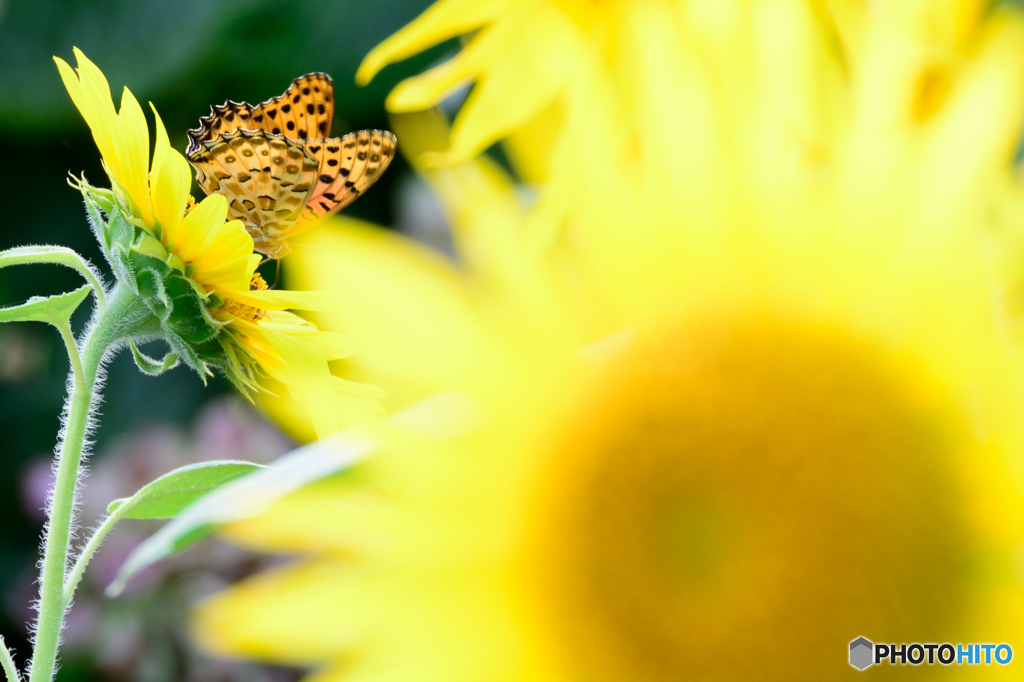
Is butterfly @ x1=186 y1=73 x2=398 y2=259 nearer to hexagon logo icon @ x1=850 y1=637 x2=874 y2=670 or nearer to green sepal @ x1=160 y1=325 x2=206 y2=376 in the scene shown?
green sepal @ x1=160 y1=325 x2=206 y2=376

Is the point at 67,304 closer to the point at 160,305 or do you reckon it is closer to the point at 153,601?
the point at 160,305

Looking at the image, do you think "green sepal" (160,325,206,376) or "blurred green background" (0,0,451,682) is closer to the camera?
"green sepal" (160,325,206,376)

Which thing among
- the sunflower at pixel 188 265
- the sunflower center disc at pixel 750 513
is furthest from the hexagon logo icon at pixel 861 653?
the sunflower at pixel 188 265

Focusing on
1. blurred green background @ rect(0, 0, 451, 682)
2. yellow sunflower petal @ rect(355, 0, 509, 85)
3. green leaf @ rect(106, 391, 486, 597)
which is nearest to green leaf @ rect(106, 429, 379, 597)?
green leaf @ rect(106, 391, 486, 597)

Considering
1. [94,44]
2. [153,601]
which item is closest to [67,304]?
[153,601]

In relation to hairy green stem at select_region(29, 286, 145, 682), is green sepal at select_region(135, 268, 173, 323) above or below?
above

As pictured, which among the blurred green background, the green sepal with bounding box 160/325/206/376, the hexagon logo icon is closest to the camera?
Answer: the hexagon logo icon
